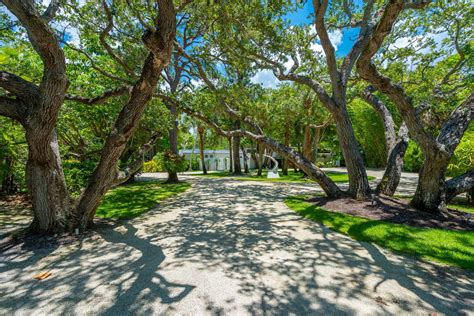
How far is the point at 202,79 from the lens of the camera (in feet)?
26.3

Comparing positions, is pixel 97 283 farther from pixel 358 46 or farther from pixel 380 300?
pixel 358 46

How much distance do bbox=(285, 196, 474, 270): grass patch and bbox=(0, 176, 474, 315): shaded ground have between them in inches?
11.4

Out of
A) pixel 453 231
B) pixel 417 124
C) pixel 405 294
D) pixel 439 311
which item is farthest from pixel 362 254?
pixel 417 124

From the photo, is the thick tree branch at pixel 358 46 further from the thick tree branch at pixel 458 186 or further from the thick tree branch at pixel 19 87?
the thick tree branch at pixel 19 87

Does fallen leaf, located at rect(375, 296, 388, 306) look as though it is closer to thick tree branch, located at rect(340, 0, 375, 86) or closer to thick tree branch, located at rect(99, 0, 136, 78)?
thick tree branch, located at rect(340, 0, 375, 86)

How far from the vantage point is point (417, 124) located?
5418 mm

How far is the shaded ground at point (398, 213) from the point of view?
15.3 feet

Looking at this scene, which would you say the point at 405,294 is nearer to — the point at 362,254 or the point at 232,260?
the point at 362,254

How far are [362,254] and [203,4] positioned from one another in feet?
25.5

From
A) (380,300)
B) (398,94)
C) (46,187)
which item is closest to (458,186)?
(398,94)

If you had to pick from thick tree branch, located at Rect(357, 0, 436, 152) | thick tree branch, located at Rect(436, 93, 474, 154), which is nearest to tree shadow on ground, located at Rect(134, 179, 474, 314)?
thick tree branch, located at Rect(357, 0, 436, 152)

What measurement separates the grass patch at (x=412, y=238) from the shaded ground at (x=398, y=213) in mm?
336

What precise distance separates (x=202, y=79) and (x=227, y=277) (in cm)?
701

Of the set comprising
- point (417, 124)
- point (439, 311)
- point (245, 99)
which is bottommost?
point (439, 311)
